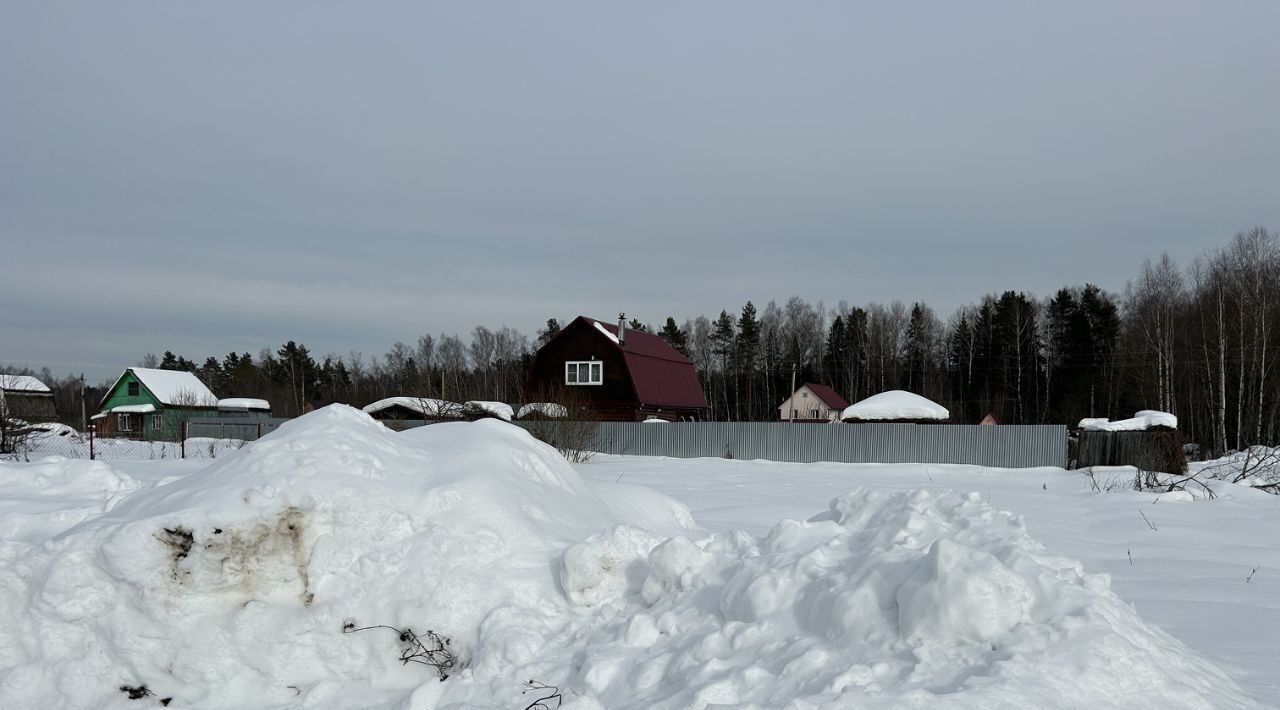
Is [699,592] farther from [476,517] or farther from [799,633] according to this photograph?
[476,517]

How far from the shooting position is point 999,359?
4694cm

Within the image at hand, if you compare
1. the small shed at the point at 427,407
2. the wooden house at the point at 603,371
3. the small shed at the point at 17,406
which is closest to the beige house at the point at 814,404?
the wooden house at the point at 603,371

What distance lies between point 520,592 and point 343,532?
1064mm

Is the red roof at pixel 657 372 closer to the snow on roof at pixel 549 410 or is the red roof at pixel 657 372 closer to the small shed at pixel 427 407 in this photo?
the small shed at pixel 427 407

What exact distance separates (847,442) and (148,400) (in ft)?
122

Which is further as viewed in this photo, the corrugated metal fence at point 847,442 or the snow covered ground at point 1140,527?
the corrugated metal fence at point 847,442

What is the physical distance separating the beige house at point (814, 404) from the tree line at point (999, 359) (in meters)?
5.59

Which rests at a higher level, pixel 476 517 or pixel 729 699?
pixel 476 517

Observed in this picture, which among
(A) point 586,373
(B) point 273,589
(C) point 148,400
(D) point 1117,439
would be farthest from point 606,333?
(C) point 148,400

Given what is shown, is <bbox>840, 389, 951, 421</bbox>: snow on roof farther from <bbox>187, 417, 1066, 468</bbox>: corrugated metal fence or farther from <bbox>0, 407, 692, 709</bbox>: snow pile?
<bbox>0, 407, 692, 709</bbox>: snow pile

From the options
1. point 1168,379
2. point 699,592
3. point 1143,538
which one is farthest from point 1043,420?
point 699,592

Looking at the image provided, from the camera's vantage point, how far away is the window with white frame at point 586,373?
99.2ft

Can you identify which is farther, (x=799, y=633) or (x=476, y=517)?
(x=476, y=517)

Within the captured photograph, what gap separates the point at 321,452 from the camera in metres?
4.61
